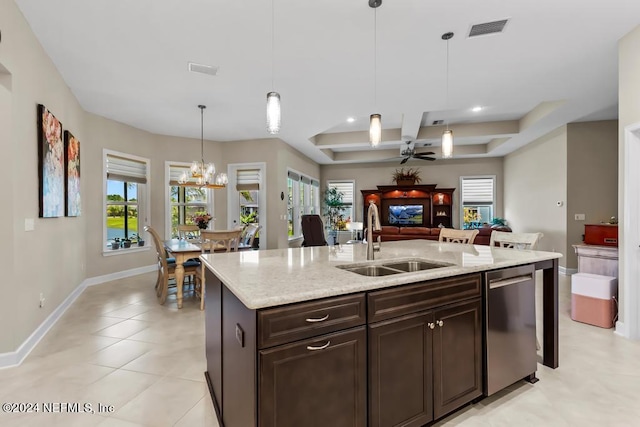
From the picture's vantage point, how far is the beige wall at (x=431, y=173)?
9164mm

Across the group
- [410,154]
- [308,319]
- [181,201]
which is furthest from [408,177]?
[308,319]

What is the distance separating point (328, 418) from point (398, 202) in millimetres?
8914

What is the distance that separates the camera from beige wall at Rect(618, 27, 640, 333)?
289cm

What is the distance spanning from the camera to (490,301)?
189 centimetres

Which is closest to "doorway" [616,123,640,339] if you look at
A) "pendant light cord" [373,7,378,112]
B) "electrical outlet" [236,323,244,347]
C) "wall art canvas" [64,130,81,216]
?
"pendant light cord" [373,7,378,112]

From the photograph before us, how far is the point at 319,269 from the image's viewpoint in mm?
1761

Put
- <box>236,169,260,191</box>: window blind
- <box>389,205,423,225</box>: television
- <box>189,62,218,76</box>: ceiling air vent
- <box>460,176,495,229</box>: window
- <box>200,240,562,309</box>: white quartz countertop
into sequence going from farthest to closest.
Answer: <box>389,205,423,225</box>: television, <box>460,176,495,229</box>: window, <box>236,169,260,191</box>: window blind, <box>189,62,218,76</box>: ceiling air vent, <box>200,240,562,309</box>: white quartz countertop

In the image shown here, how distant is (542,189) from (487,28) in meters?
5.10

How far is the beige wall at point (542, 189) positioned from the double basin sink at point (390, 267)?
5272 mm

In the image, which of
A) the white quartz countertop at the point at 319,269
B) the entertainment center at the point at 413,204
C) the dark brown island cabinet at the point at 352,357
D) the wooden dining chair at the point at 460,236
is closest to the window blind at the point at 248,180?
the entertainment center at the point at 413,204

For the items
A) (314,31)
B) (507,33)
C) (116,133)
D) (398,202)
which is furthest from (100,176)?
(398,202)

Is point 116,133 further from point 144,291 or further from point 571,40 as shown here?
point 571,40

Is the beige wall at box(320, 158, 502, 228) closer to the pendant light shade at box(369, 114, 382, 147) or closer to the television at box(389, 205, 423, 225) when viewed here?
the television at box(389, 205, 423, 225)

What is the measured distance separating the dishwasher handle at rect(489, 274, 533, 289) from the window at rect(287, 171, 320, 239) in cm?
579
